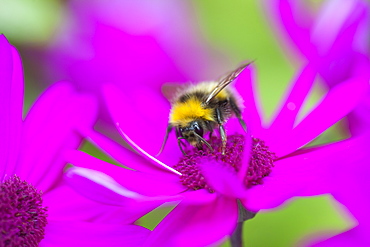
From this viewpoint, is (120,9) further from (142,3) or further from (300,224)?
(300,224)

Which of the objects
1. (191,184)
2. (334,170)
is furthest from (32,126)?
(334,170)

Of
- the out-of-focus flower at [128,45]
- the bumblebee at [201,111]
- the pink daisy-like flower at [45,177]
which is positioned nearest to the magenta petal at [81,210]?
the pink daisy-like flower at [45,177]

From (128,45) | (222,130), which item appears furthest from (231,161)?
(128,45)

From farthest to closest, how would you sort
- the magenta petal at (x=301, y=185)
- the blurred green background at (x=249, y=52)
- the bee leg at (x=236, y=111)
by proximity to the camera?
1. the blurred green background at (x=249, y=52)
2. the bee leg at (x=236, y=111)
3. the magenta petal at (x=301, y=185)

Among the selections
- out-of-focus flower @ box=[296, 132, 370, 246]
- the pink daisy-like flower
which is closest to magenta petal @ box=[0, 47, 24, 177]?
the pink daisy-like flower

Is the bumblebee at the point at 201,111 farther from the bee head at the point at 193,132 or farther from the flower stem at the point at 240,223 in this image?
the flower stem at the point at 240,223

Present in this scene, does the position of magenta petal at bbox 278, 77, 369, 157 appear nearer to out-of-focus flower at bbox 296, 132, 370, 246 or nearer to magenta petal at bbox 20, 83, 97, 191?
out-of-focus flower at bbox 296, 132, 370, 246

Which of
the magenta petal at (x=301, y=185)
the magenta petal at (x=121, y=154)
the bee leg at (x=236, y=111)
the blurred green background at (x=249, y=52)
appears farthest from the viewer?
the blurred green background at (x=249, y=52)

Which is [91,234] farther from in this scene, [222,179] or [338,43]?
[338,43]
